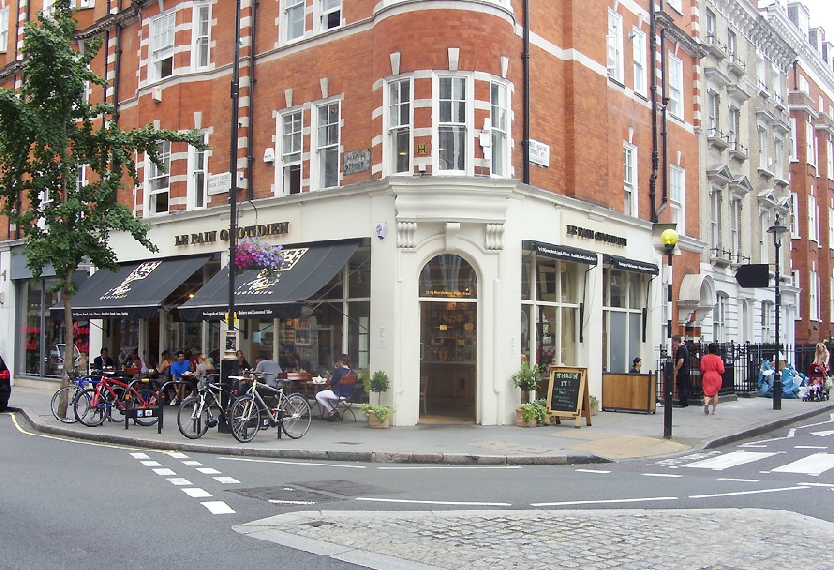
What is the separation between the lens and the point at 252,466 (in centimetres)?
1198

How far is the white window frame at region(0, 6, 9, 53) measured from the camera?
32500 mm

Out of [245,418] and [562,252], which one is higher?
[562,252]

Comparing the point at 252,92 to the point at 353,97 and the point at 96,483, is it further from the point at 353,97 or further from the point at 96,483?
the point at 96,483

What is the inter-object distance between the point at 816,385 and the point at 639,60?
11.6m

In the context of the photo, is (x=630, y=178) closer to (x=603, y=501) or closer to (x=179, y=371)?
(x=179, y=371)

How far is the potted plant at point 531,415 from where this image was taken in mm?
17047

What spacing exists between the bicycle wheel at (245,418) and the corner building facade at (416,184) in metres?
3.14

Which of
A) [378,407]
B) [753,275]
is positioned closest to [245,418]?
[378,407]

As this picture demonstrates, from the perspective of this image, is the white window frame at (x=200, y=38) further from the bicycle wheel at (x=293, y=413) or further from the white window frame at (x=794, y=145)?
the white window frame at (x=794, y=145)

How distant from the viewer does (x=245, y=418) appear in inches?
566

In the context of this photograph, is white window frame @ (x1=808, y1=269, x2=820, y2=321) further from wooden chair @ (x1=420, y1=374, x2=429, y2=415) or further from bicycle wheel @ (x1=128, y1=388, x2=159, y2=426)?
bicycle wheel @ (x1=128, y1=388, x2=159, y2=426)

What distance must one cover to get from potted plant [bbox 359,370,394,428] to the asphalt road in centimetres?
378

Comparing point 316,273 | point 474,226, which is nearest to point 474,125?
point 474,226

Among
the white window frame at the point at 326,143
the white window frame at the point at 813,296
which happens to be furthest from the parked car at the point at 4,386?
the white window frame at the point at 813,296
